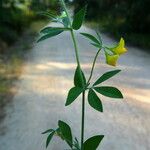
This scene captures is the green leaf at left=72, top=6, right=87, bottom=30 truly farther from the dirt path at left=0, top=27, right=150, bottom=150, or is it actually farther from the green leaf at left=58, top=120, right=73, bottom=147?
the dirt path at left=0, top=27, right=150, bottom=150

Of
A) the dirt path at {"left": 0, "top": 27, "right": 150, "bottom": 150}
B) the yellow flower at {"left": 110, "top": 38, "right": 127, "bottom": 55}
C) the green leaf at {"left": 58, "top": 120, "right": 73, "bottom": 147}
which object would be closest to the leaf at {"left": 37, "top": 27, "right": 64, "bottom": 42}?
the yellow flower at {"left": 110, "top": 38, "right": 127, "bottom": 55}

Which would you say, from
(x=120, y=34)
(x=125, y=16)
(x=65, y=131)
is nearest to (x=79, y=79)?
(x=65, y=131)

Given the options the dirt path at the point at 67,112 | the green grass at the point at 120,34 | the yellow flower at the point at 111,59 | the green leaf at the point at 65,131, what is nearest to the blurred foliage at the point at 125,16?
the green grass at the point at 120,34

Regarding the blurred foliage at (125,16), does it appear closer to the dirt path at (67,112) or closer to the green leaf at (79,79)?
the dirt path at (67,112)

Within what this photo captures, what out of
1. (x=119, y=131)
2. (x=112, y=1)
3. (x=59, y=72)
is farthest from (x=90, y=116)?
(x=112, y=1)

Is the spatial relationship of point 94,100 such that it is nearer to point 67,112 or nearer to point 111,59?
point 111,59

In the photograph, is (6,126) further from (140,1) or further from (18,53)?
(140,1)
